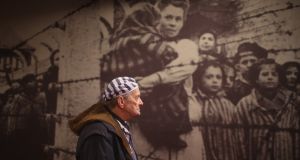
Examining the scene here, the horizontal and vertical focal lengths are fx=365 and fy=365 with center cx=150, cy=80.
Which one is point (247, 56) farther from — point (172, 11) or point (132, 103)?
point (132, 103)

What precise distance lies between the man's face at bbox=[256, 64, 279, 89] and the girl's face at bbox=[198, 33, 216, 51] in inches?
15.5

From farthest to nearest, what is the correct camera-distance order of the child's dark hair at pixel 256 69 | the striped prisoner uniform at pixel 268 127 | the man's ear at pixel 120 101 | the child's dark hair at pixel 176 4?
the child's dark hair at pixel 176 4
the child's dark hair at pixel 256 69
the striped prisoner uniform at pixel 268 127
the man's ear at pixel 120 101

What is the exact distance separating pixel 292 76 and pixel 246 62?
0.31 meters

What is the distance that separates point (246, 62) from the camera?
2.42 metres

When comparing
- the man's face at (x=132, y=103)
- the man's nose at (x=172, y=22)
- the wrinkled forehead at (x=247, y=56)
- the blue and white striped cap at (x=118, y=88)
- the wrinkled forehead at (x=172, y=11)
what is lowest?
the man's face at (x=132, y=103)

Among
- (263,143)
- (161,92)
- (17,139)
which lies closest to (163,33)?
(161,92)

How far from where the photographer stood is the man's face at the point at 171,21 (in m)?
2.73

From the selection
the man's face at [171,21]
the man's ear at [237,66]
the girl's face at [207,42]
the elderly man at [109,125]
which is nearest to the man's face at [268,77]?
the man's ear at [237,66]

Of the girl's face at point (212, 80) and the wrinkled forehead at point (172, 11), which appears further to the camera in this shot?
the wrinkled forehead at point (172, 11)

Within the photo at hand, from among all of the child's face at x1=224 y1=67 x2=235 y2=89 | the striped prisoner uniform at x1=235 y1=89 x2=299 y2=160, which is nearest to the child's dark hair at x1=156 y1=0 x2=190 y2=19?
the child's face at x1=224 y1=67 x2=235 y2=89

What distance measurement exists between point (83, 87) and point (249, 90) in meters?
1.39

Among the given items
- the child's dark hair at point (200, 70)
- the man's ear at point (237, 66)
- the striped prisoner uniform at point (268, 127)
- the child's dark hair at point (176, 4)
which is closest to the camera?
the striped prisoner uniform at point (268, 127)

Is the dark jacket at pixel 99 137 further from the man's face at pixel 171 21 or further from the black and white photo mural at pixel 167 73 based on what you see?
the man's face at pixel 171 21

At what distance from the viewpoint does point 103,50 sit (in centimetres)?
303
